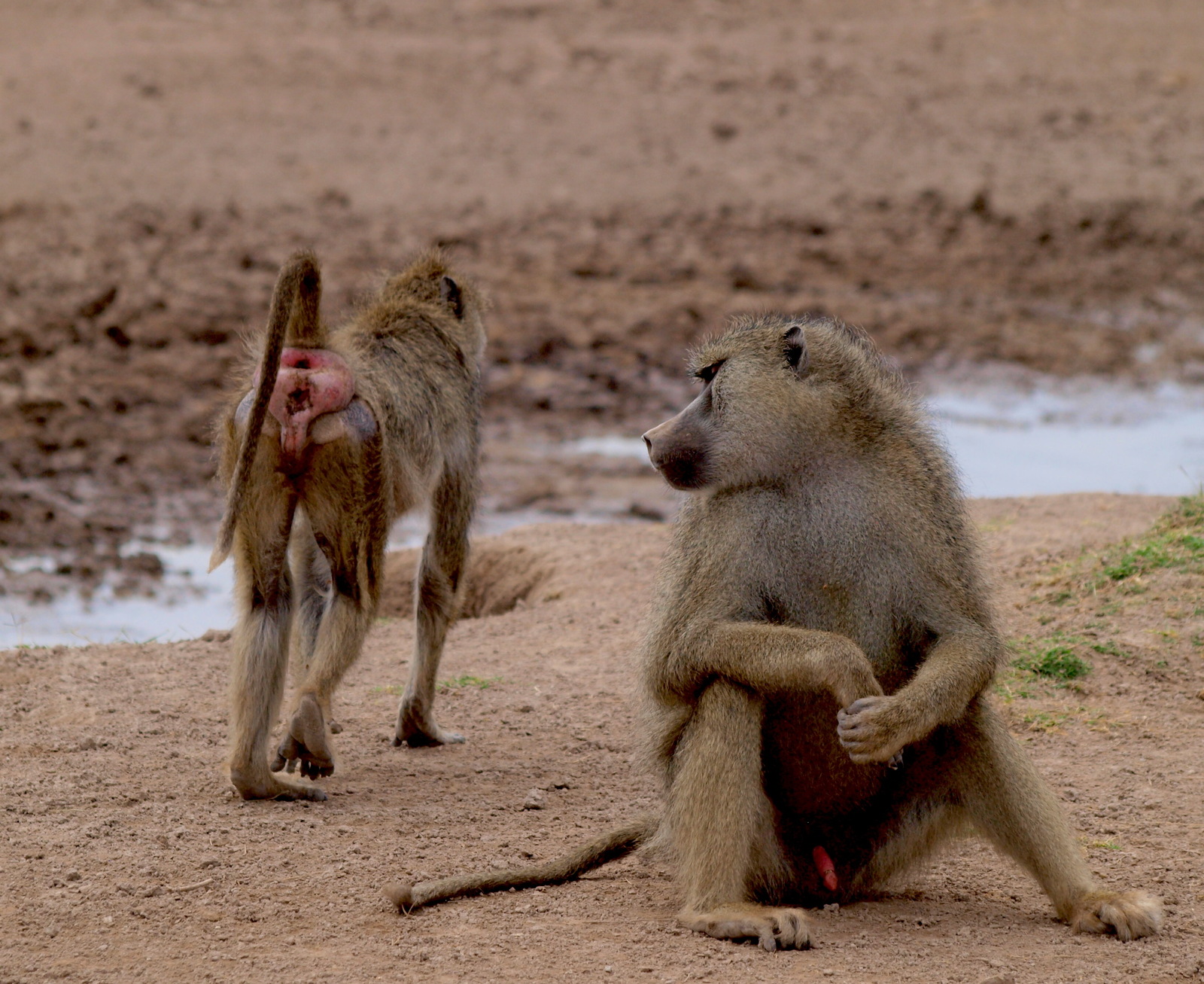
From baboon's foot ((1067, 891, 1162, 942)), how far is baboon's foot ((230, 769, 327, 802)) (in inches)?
79.2

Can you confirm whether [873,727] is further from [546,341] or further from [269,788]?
[546,341]

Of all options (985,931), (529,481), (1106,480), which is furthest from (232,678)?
(1106,480)

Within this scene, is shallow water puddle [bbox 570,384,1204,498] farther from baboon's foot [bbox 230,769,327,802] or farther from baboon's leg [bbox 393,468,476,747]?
baboon's foot [bbox 230,769,327,802]

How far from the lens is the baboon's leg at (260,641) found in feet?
14.3

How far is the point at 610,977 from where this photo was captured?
10.6 ft

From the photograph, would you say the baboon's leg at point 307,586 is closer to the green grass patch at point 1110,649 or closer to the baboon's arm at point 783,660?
the baboon's arm at point 783,660

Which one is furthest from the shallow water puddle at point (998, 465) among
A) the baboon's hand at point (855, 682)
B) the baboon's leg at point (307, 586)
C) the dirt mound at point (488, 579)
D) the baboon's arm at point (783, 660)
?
the baboon's hand at point (855, 682)

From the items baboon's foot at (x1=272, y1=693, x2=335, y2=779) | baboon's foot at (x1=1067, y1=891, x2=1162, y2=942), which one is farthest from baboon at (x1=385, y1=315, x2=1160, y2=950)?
baboon's foot at (x1=272, y1=693, x2=335, y2=779)

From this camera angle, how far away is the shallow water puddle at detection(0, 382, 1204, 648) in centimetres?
693

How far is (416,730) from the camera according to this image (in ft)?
16.7

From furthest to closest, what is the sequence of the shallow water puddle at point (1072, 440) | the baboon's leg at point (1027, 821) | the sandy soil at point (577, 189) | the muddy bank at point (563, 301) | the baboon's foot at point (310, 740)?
1. the sandy soil at point (577, 189)
2. the muddy bank at point (563, 301)
3. the shallow water puddle at point (1072, 440)
4. the baboon's foot at point (310, 740)
5. the baboon's leg at point (1027, 821)

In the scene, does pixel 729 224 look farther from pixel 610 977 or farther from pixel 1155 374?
pixel 610 977

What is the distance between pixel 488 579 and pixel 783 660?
3907mm

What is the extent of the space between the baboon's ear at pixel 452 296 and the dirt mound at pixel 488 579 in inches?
67.7
